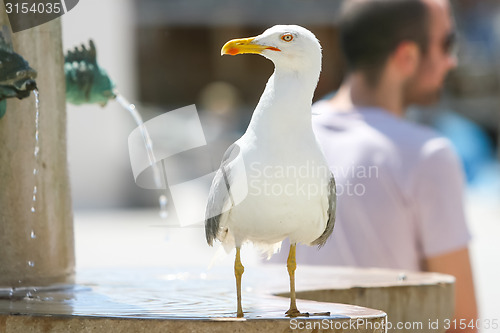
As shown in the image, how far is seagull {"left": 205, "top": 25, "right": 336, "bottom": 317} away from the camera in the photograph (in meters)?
2.58

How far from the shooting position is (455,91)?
1980 centimetres

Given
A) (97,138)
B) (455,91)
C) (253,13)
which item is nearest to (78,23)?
(97,138)

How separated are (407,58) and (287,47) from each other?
2078 mm

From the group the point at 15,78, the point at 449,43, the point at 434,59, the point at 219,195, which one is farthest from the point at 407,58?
the point at 219,195

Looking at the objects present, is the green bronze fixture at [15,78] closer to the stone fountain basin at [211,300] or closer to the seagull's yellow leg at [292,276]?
the stone fountain basin at [211,300]

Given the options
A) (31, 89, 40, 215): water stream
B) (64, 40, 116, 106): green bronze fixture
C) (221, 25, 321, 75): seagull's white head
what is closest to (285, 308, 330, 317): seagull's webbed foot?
(221, 25, 321, 75): seagull's white head

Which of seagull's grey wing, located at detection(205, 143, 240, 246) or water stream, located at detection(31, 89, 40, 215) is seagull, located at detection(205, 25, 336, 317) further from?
water stream, located at detection(31, 89, 40, 215)

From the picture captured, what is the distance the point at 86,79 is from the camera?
3.91m

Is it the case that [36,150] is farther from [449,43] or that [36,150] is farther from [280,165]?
[449,43]

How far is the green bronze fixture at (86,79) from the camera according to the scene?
3861 mm

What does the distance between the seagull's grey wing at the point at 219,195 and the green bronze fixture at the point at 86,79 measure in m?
1.26

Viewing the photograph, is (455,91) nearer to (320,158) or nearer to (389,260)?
(389,260)

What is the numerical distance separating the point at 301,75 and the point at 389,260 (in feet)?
5.93

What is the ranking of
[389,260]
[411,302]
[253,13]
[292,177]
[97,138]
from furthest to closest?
[253,13]
[97,138]
[389,260]
[411,302]
[292,177]
